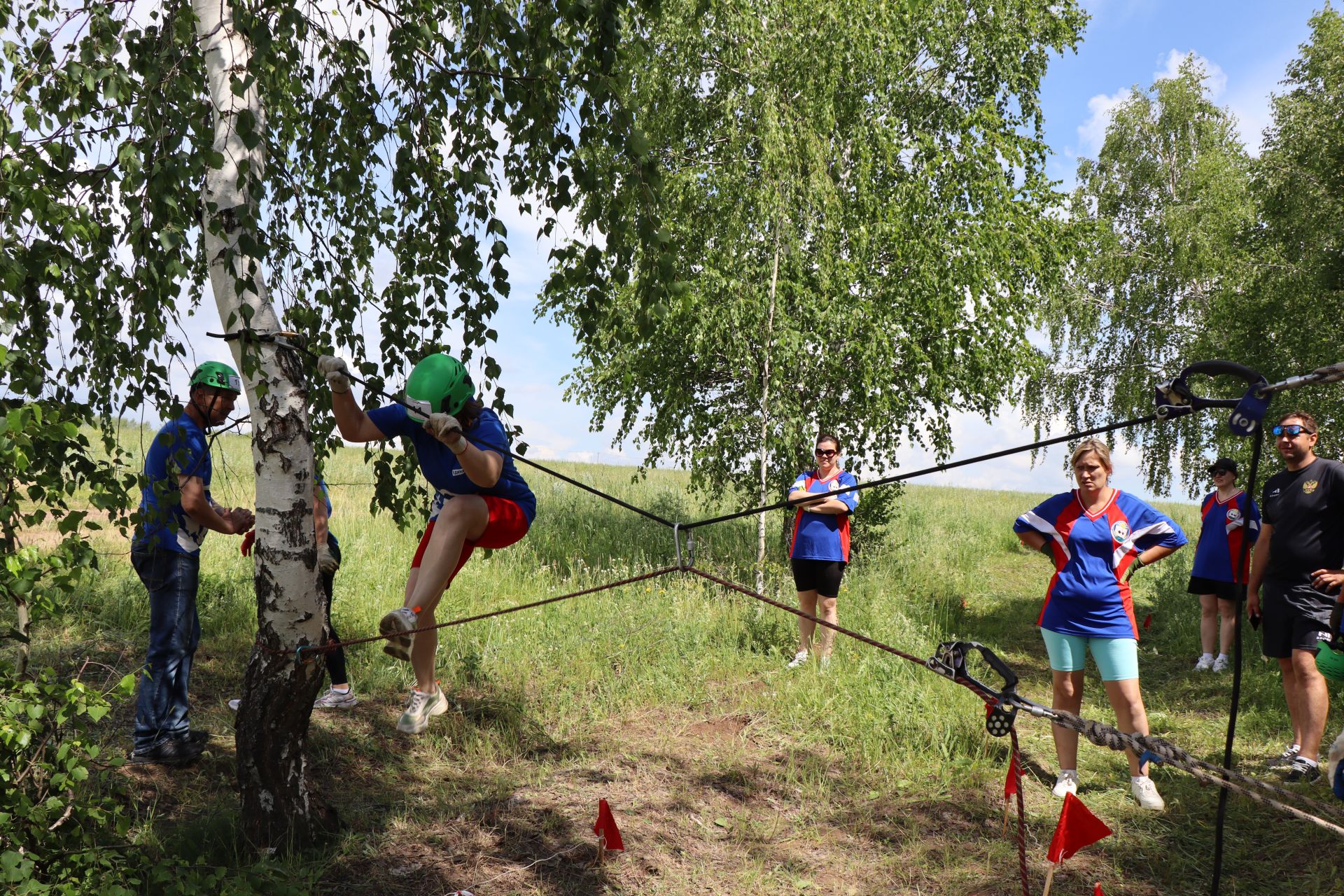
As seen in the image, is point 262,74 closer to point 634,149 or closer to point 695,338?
point 634,149

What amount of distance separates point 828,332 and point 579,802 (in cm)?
553

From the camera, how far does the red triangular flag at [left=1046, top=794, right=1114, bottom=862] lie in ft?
9.25

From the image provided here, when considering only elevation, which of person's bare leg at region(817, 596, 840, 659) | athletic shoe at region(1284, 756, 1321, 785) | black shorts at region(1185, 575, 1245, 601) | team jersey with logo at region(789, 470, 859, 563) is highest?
team jersey with logo at region(789, 470, 859, 563)

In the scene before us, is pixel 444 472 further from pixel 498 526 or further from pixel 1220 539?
pixel 1220 539

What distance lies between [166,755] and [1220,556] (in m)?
6.90

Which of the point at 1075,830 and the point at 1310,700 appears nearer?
the point at 1075,830

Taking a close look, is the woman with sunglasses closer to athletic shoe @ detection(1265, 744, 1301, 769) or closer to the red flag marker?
athletic shoe @ detection(1265, 744, 1301, 769)

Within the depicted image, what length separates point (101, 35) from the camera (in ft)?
9.37

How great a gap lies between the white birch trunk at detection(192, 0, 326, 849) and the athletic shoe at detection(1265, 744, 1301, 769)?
504cm

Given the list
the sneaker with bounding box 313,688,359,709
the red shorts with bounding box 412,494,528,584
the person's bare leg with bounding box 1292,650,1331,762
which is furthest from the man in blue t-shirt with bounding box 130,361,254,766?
the person's bare leg with bounding box 1292,650,1331,762

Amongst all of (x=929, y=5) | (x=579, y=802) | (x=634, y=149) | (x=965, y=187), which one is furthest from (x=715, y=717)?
(x=929, y=5)

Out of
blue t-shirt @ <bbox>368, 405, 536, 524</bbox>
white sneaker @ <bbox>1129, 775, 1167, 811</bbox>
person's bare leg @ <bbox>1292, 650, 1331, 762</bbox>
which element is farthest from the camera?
person's bare leg @ <bbox>1292, 650, 1331, 762</bbox>

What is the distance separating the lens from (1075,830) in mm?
2844

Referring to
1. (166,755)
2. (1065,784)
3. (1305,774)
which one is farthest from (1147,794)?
(166,755)
